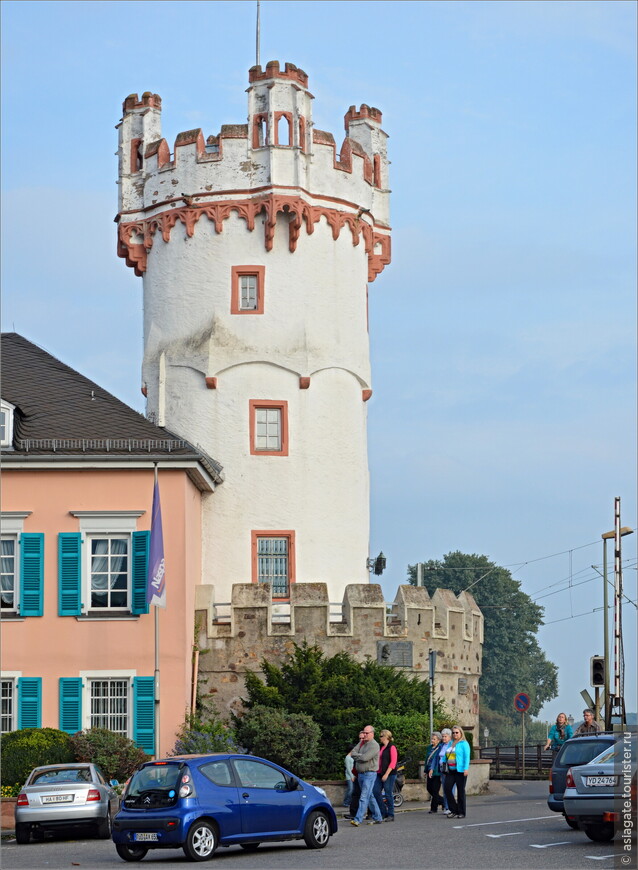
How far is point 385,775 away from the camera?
2664cm

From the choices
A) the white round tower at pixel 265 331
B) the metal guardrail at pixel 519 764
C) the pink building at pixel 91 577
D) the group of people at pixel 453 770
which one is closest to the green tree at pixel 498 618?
the metal guardrail at pixel 519 764

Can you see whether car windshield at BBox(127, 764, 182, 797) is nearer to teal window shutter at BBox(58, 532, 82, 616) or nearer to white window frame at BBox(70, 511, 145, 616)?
teal window shutter at BBox(58, 532, 82, 616)

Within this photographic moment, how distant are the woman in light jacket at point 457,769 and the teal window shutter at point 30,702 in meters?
10.3

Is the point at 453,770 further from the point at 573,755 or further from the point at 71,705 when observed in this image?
the point at 71,705

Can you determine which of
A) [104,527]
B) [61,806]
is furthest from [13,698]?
[61,806]

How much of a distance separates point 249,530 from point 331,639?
429 centimetres

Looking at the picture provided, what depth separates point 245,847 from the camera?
23.0 metres

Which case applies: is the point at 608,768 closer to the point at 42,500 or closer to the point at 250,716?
the point at 250,716

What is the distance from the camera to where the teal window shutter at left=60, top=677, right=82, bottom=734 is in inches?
1296

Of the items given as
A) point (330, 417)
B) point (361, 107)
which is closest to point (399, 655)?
point (330, 417)

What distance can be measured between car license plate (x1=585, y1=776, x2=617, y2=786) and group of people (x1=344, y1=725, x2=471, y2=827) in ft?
17.2

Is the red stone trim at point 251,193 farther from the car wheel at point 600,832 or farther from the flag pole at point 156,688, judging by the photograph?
the car wheel at point 600,832

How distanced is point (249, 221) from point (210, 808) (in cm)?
2158

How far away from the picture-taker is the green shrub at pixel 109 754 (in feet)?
102
